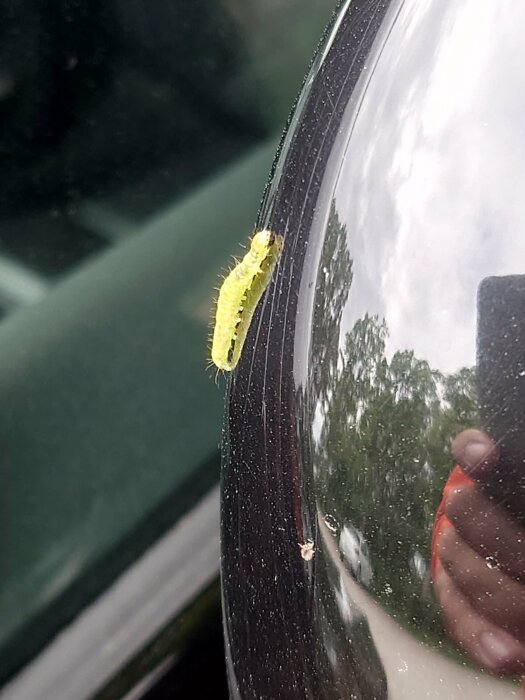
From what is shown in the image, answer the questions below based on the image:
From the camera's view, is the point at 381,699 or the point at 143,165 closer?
the point at 381,699

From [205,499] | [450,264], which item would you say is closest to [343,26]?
[450,264]

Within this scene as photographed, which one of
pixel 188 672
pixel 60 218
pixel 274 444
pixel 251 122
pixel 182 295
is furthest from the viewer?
pixel 251 122

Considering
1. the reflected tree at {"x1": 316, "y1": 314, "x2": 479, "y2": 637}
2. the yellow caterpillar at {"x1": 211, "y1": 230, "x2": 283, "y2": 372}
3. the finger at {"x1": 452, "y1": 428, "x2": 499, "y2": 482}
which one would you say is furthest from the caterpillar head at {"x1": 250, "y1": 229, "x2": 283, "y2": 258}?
the finger at {"x1": 452, "y1": 428, "x2": 499, "y2": 482}

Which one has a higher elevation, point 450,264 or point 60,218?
point 60,218

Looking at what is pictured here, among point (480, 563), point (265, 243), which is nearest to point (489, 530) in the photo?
point (480, 563)

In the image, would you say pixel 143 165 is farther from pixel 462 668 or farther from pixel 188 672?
pixel 462 668

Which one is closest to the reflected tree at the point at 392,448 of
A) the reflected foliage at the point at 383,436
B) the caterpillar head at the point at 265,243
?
the reflected foliage at the point at 383,436

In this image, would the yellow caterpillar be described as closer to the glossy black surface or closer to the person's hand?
the glossy black surface
